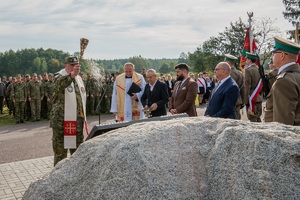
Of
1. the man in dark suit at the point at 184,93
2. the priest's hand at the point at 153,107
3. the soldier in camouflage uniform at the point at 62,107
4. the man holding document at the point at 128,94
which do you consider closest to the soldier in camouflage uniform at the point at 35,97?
the man holding document at the point at 128,94

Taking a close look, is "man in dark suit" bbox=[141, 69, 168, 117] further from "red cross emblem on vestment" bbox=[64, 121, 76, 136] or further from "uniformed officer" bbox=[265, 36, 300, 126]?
"uniformed officer" bbox=[265, 36, 300, 126]

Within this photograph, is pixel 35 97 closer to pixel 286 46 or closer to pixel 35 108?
pixel 35 108

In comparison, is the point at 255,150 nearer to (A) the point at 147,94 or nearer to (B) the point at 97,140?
(B) the point at 97,140

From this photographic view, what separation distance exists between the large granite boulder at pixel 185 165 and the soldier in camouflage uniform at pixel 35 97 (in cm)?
1260

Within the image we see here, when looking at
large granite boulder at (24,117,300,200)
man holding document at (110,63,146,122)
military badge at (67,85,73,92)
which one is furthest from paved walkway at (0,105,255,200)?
large granite boulder at (24,117,300,200)

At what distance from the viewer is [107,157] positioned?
7.09 feet

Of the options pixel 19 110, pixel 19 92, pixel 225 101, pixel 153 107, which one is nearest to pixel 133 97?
pixel 153 107

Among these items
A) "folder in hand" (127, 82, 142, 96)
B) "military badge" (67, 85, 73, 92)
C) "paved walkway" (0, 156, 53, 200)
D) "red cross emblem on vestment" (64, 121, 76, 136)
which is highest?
"military badge" (67, 85, 73, 92)

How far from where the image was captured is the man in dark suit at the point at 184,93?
5914 mm

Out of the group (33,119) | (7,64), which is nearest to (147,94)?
(33,119)

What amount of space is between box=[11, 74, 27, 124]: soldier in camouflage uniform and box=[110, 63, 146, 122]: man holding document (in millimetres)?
7798

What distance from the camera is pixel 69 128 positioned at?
520 cm

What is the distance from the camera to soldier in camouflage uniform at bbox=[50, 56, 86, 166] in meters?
4.99

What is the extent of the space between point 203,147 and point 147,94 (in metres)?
4.67
